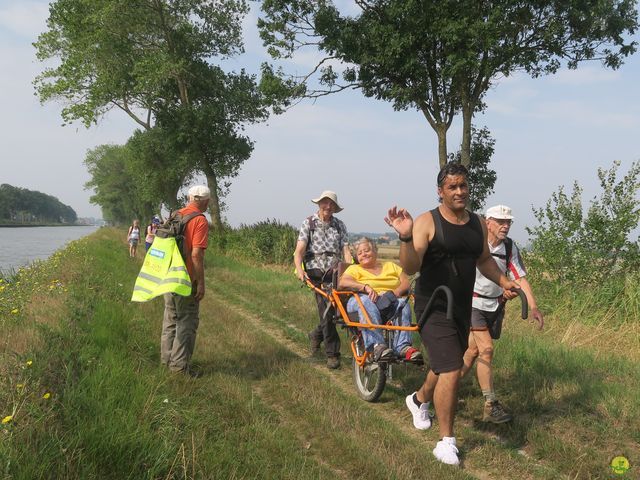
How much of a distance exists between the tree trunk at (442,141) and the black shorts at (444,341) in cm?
1378

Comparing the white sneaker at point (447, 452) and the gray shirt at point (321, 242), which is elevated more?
the gray shirt at point (321, 242)

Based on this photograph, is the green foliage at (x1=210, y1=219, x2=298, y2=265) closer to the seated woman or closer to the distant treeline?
the seated woman

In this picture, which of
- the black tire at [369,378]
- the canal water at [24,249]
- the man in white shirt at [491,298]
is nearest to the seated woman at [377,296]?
the black tire at [369,378]

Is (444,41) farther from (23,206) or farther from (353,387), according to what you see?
(23,206)

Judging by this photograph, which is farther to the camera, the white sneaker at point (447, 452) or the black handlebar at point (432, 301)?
the white sneaker at point (447, 452)

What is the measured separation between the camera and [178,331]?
5.14 m

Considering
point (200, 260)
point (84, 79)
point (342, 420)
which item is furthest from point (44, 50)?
point (342, 420)

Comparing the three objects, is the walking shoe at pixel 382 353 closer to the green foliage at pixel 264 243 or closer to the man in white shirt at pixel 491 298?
the man in white shirt at pixel 491 298

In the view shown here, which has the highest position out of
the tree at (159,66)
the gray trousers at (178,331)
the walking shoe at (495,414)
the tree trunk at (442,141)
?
the tree at (159,66)

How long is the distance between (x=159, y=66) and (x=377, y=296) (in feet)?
73.3

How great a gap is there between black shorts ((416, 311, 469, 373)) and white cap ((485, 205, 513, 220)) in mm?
1304

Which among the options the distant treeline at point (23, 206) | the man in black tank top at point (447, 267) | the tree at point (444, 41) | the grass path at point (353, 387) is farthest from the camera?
the distant treeline at point (23, 206)

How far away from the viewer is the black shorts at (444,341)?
3.63m

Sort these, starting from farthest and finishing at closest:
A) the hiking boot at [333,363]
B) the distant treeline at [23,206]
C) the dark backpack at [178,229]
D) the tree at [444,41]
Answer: the distant treeline at [23,206], the tree at [444,41], the hiking boot at [333,363], the dark backpack at [178,229]
